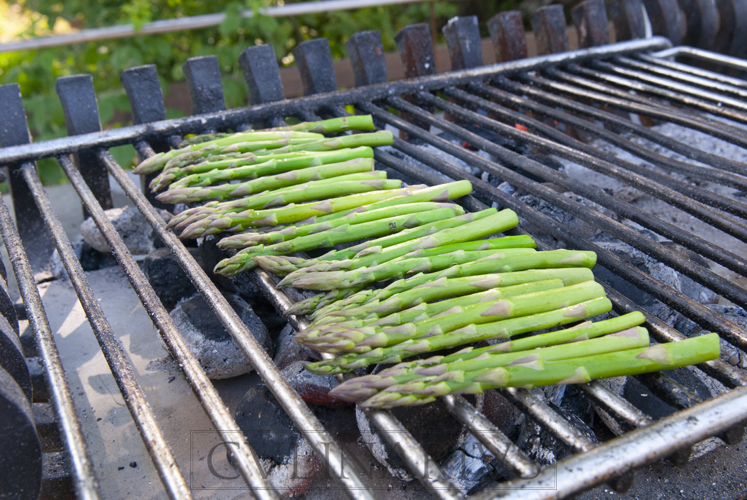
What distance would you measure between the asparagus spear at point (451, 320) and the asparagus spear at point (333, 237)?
19.5 inches

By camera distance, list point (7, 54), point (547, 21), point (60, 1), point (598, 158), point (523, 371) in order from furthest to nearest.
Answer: point (60, 1)
point (7, 54)
point (547, 21)
point (598, 158)
point (523, 371)

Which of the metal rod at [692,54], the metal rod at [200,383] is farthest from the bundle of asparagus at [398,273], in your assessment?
the metal rod at [692,54]

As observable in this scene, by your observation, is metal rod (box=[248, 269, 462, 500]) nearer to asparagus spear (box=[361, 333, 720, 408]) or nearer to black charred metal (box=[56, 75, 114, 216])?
asparagus spear (box=[361, 333, 720, 408])

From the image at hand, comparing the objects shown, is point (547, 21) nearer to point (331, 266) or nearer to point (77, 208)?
point (331, 266)

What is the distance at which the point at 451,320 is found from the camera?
1.50 metres

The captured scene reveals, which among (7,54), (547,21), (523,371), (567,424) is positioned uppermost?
(7,54)

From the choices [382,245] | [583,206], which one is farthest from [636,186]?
[382,245]

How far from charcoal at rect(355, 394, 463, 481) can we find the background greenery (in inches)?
150

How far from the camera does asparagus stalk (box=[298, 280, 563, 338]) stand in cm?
146

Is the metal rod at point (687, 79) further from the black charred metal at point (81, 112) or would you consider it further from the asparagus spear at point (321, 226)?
the black charred metal at point (81, 112)

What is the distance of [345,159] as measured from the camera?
243 cm

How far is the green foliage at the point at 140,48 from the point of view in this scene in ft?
16.4

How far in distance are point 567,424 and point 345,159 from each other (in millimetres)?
1533

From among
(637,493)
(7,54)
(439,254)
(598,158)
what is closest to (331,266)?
(439,254)
